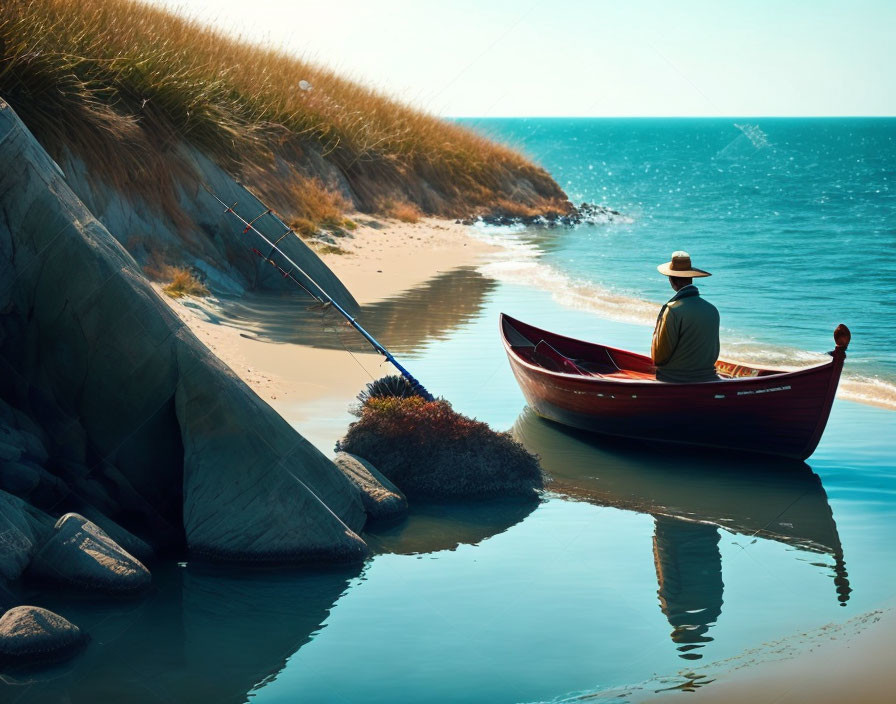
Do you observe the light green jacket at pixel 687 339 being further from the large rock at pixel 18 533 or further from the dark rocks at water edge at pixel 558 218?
the dark rocks at water edge at pixel 558 218

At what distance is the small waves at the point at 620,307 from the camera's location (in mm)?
14070

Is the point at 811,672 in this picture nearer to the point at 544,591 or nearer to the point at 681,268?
the point at 544,591

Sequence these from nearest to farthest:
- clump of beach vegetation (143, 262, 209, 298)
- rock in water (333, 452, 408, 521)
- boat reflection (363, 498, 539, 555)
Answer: boat reflection (363, 498, 539, 555) → rock in water (333, 452, 408, 521) → clump of beach vegetation (143, 262, 209, 298)

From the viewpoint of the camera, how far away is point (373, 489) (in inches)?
331

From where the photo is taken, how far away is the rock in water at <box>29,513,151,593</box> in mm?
6598

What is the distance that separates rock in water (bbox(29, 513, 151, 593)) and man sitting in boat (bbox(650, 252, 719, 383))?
18.4 ft

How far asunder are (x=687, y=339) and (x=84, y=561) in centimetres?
613

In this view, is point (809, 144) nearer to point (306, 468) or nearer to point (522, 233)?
point (522, 233)

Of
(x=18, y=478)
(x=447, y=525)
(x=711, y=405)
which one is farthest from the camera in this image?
(x=711, y=405)

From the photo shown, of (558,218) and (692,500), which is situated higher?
(558,218)

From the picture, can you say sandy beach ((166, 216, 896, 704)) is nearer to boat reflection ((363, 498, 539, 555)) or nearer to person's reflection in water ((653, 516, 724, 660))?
person's reflection in water ((653, 516, 724, 660))

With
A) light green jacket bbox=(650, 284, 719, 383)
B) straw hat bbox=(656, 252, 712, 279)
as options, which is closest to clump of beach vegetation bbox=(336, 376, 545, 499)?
light green jacket bbox=(650, 284, 719, 383)

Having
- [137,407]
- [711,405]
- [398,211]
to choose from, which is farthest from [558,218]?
[137,407]

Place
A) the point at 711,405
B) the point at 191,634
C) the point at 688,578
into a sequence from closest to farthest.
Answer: the point at 191,634, the point at 688,578, the point at 711,405
